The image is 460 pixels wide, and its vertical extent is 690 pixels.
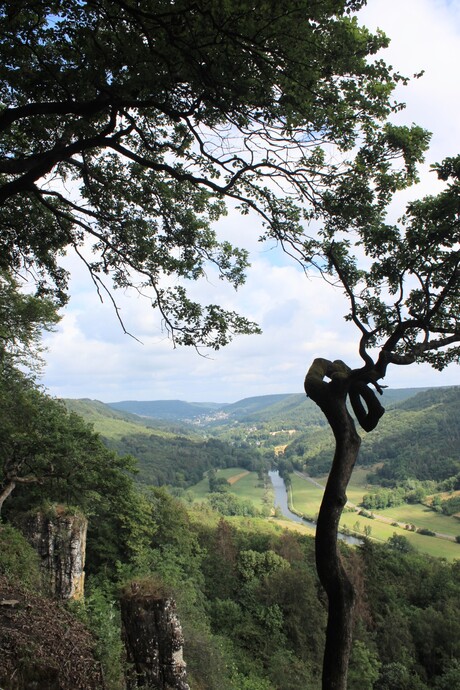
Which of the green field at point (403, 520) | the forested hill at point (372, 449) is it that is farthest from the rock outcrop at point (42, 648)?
the forested hill at point (372, 449)

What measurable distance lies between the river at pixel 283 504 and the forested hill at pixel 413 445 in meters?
11.0

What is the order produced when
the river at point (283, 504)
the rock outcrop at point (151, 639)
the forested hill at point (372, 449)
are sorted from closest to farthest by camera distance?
the rock outcrop at point (151, 639)
the river at point (283, 504)
the forested hill at point (372, 449)

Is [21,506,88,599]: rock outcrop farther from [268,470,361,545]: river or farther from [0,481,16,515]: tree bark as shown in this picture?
[268,470,361,545]: river

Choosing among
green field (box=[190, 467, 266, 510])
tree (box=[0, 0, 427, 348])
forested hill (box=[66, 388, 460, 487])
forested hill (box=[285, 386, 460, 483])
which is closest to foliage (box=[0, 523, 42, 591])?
tree (box=[0, 0, 427, 348])

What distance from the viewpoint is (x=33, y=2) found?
4516 millimetres

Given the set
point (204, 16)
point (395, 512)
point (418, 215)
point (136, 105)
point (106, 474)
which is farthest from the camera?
point (395, 512)

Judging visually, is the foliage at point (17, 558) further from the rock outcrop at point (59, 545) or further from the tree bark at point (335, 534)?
the tree bark at point (335, 534)

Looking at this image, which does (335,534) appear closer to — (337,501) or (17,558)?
(337,501)

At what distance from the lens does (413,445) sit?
133375 millimetres

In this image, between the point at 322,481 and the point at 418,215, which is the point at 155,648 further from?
the point at 322,481

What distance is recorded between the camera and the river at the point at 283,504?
3027 inches

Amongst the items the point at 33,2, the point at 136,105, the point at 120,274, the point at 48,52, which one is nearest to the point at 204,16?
the point at 136,105

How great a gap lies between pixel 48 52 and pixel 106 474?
1344 cm

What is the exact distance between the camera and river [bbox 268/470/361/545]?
76894 mm
